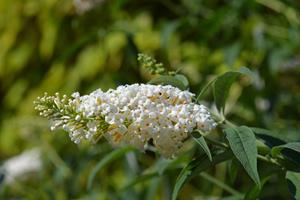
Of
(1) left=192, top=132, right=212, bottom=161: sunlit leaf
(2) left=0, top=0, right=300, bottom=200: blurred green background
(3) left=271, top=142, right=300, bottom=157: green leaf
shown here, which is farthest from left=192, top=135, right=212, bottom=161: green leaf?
(2) left=0, top=0, right=300, bottom=200: blurred green background

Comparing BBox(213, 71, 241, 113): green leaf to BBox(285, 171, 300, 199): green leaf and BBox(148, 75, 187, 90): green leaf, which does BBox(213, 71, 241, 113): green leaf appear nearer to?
BBox(148, 75, 187, 90): green leaf

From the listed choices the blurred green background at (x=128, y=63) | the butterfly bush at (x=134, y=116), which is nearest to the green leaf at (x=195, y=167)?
the butterfly bush at (x=134, y=116)

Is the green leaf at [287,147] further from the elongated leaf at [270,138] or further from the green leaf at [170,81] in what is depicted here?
the green leaf at [170,81]

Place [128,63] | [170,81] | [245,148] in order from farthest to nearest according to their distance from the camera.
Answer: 1. [128,63]
2. [170,81]
3. [245,148]

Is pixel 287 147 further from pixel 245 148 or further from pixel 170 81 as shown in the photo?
pixel 170 81

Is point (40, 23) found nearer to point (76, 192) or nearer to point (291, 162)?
point (76, 192)

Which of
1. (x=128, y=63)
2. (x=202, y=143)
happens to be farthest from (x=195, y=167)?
(x=128, y=63)
